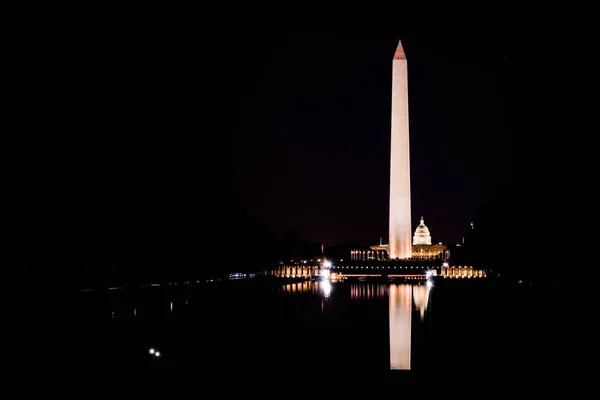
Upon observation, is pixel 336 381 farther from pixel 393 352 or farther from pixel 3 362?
pixel 3 362

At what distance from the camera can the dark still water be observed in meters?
12.4

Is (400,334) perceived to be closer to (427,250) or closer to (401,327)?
(401,327)

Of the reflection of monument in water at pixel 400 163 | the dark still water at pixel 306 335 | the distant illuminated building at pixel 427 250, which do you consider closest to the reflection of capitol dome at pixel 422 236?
the distant illuminated building at pixel 427 250

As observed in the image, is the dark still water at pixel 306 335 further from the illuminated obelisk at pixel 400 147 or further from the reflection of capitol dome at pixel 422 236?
the reflection of capitol dome at pixel 422 236

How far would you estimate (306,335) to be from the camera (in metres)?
16.5

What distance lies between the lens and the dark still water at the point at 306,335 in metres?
12.4

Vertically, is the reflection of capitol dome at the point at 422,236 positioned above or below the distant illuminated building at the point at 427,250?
above

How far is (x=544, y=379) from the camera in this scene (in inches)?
437

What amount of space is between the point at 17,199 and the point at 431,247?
102 metres

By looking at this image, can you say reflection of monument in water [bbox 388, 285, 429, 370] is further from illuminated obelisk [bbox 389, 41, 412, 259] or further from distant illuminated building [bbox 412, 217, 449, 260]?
distant illuminated building [bbox 412, 217, 449, 260]

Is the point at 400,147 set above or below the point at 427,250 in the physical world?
above

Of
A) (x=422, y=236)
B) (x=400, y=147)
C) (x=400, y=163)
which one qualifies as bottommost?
(x=422, y=236)

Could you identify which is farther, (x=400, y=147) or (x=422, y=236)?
(x=422, y=236)

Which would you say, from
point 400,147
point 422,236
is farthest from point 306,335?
point 422,236
